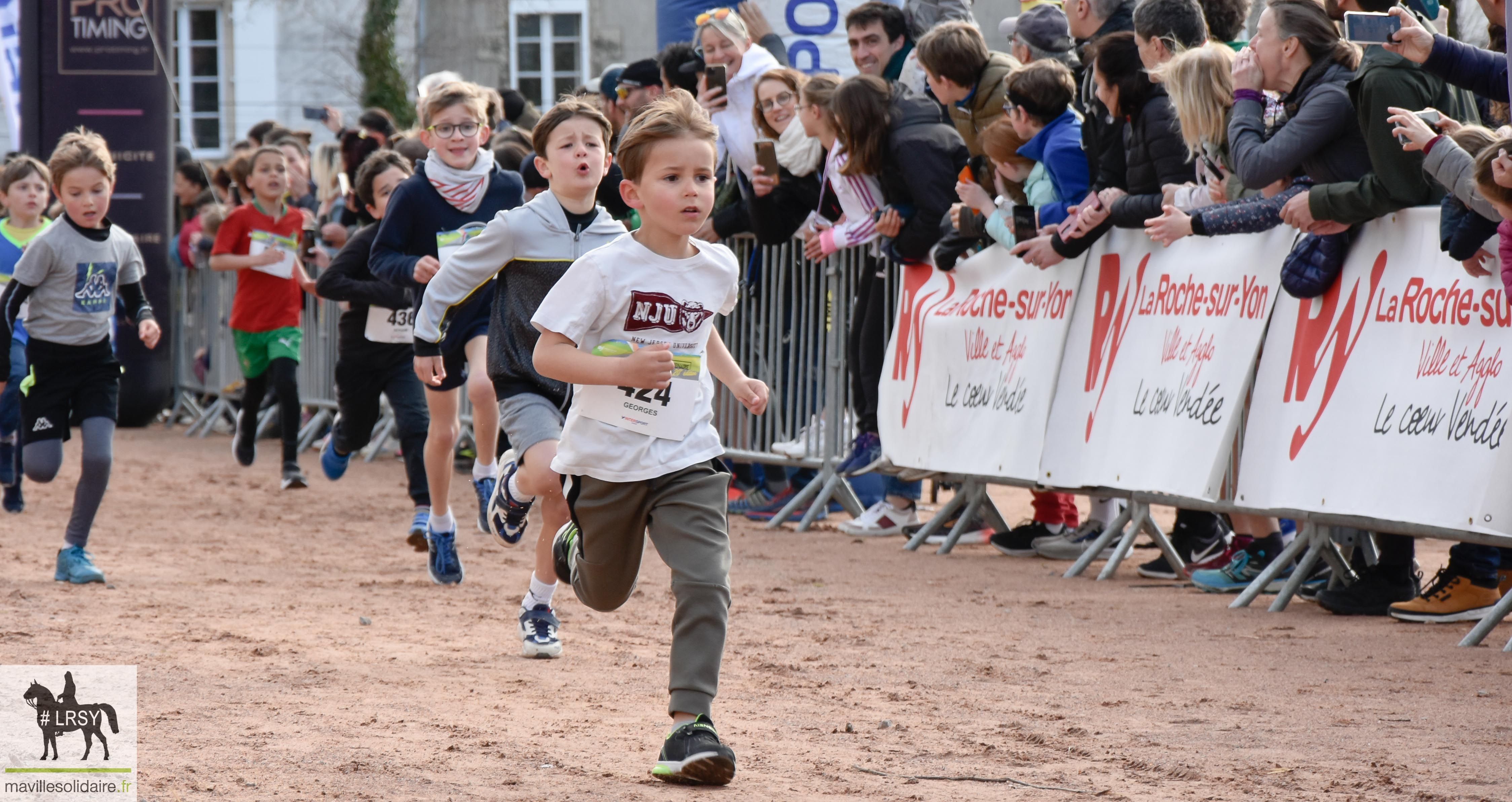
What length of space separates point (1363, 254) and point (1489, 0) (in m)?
1.06

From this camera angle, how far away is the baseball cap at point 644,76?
1180cm

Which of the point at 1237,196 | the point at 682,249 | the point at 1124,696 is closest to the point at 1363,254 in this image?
the point at 1237,196

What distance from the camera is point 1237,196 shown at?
24.9 feet

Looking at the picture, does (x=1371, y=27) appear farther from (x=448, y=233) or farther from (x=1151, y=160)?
(x=448, y=233)

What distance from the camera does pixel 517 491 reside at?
6363 mm

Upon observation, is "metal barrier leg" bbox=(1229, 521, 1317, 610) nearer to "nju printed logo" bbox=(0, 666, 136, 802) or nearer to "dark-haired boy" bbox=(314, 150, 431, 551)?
"dark-haired boy" bbox=(314, 150, 431, 551)

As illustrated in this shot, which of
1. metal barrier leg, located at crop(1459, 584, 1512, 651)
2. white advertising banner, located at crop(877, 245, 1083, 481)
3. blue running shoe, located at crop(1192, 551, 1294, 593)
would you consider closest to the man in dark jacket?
metal barrier leg, located at crop(1459, 584, 1512, 651)

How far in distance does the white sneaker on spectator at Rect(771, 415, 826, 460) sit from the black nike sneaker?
237 inches

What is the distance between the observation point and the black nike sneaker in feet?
14.3

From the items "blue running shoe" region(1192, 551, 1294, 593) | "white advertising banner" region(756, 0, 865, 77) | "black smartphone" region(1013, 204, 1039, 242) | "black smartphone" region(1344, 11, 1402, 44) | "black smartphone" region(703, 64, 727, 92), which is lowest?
"blue running shoe" region(1192, 551, 1294, 593)

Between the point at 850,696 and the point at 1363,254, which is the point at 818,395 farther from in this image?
the point at 850,696

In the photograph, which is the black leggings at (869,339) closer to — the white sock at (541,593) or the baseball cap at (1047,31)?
the baseball cap at (1047,31)

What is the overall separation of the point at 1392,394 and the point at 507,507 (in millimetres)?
3344

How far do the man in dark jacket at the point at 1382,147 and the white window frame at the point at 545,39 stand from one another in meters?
27.7
